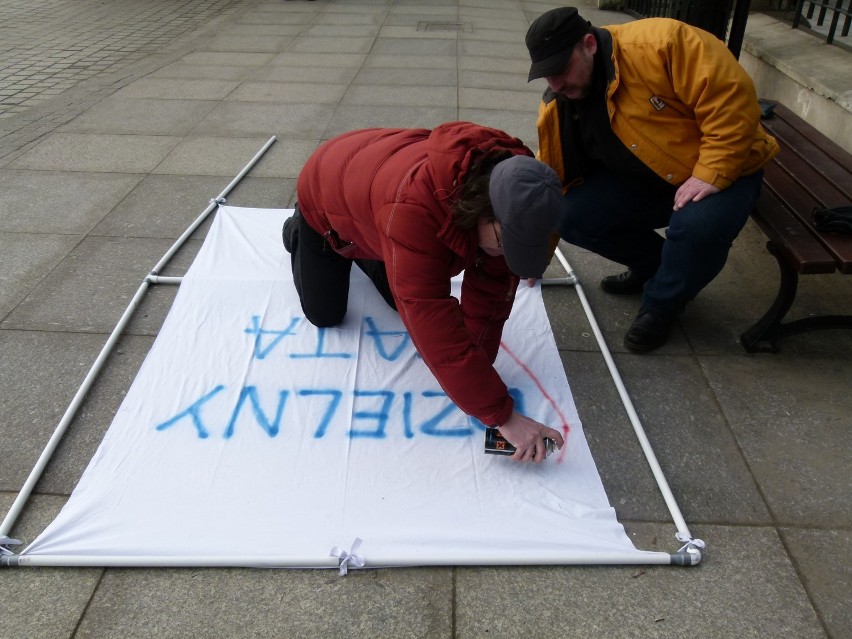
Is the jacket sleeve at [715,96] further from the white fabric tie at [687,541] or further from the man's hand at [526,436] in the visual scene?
the white fabric tie at [687,541]

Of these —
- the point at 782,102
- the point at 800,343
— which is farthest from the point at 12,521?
the point at 782,102

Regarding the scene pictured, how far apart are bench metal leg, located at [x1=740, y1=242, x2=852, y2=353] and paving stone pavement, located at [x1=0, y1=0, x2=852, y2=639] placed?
0.06m

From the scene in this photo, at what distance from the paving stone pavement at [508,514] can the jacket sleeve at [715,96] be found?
85cm

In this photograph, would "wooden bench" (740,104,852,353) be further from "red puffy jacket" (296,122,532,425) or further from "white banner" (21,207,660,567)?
"red puffy jacket" (296,122,532,425)

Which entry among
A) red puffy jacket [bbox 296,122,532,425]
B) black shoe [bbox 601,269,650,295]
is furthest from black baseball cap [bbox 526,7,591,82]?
black shoe [bbox 601,269,650,295]

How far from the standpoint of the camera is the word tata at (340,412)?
2385 mm

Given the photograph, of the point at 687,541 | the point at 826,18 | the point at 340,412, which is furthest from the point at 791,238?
the point at 826,18

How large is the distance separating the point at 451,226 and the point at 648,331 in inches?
52.9

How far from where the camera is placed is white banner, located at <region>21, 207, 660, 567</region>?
1.96 m

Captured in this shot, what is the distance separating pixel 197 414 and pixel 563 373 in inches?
55.5

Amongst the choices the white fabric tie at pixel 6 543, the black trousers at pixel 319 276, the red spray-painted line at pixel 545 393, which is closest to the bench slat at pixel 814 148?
the red spray-painted line at pixel 545 393

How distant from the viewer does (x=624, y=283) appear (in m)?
3.20

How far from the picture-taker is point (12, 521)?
2021 mm

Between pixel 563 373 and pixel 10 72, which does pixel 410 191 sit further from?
pixel 10 72
